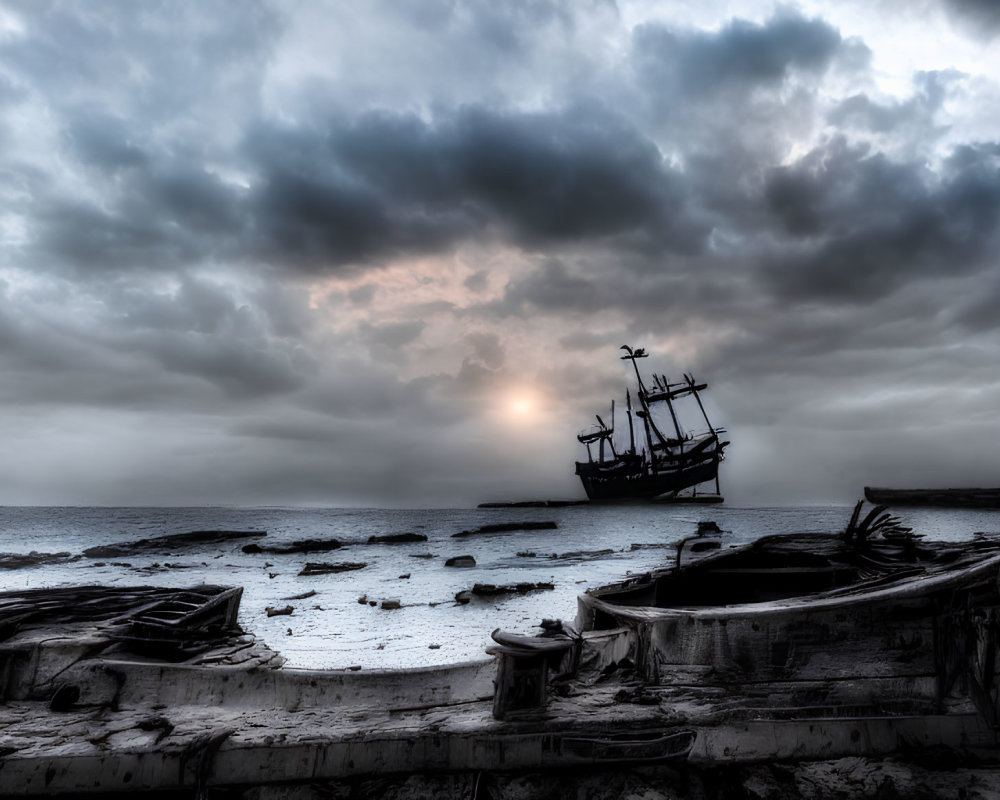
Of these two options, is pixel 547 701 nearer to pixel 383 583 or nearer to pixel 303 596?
pixel 303 596

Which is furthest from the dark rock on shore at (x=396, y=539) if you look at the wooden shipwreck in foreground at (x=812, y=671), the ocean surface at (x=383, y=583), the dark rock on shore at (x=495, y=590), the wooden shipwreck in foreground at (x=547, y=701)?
the wooden shipwreck in foreground at (x=812, y=671)

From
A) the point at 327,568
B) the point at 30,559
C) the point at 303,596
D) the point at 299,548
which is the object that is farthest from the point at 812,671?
the point at 30,559

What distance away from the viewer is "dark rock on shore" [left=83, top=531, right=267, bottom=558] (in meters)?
34.4

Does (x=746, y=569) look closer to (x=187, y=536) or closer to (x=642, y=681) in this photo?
(x=642, y=681)

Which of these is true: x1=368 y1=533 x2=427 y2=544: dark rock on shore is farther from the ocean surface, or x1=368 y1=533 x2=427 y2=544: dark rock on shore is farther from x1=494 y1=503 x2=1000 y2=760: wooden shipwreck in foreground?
x1=494 y1=503 x2=1000 y2=760: wooden shipwreck in foreground

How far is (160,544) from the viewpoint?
40031 mm

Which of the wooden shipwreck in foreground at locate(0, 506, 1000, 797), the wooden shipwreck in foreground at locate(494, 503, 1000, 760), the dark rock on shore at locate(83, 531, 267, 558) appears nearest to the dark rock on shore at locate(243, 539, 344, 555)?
the dark rock on shore at locate(83, 531, 267, 558)

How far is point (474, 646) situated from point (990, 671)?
768 centimetres

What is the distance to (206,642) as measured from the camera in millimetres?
7141

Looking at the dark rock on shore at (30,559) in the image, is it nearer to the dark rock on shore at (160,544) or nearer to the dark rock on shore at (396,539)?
the dark rock on shore at (160,544)

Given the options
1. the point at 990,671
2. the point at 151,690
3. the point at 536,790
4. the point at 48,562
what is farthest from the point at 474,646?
the point at 48,562

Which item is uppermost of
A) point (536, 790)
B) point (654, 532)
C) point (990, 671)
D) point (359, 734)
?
point (990, 671)

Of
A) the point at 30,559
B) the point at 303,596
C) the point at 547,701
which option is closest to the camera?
the point at 547,701

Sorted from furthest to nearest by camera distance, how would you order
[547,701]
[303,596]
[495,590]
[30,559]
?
1. [30,559]
2. [303,596]
3. [495,590]
4. [547,701]
